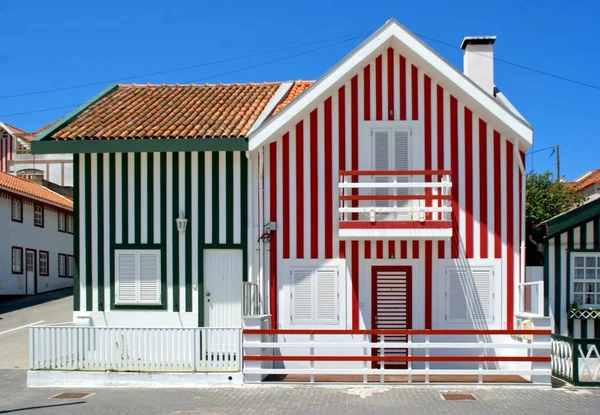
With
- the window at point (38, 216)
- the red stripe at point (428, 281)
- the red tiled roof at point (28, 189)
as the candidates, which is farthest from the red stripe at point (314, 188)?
the window at point (38, 216)

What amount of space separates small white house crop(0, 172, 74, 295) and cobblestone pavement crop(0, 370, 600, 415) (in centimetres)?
1840

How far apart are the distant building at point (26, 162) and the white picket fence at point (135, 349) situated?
35.2 meters

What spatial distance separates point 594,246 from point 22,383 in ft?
40.8

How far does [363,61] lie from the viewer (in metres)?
15.6

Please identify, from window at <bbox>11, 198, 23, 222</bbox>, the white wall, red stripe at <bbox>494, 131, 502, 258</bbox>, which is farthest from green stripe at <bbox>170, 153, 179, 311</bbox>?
window at <bbox>11, 198, 23, 222</bbox>

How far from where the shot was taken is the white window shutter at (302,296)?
15.7 m

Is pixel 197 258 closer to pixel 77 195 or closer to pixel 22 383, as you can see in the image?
pixel 77 195

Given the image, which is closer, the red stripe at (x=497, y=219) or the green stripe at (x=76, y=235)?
the red stripe at (x=497, y=219)

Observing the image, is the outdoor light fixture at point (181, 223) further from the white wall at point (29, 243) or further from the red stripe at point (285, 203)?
the white wall at point (29, 243)

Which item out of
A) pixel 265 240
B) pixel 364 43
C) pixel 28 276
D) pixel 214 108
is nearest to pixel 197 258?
pixel 265 240

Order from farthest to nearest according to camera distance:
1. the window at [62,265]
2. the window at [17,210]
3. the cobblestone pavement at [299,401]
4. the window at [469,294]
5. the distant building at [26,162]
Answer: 1. the distant building at [26,162]
2. the window at [62,265]
3. the window at [17,210]
4. the window at [469,294]
5. the cobblestone pavement at [299,401]

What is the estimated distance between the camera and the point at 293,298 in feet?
51.6

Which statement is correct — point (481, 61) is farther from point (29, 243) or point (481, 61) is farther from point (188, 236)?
point (29, 243)

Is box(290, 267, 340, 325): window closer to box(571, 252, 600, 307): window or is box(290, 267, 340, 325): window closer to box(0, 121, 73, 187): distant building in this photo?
box(571, 252, 600, 307): window
